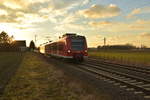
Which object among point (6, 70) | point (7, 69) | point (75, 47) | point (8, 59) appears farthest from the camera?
point (8, 59)

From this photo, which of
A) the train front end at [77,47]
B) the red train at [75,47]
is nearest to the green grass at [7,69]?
the red train at [75,47]

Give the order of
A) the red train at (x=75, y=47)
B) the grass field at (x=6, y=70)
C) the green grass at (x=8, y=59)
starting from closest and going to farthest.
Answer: the grass field at (x=6, y=70), the red train at (x=75, y=47), the green grass at (x=8, y=59)

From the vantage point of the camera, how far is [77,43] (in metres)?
26.0

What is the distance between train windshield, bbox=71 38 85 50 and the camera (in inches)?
1013

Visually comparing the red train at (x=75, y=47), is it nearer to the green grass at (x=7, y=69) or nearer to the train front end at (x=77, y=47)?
the train front end at (x=77, y=47)

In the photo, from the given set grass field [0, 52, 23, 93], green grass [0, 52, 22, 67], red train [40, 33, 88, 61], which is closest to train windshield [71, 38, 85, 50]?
red train [40, 33, 88, 61]

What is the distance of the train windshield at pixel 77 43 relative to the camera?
84.4ft

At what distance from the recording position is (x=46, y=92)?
9.52 metres

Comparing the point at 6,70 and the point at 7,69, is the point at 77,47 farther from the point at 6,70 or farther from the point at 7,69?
the point at 6,70

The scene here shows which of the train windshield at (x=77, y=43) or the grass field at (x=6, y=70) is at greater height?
the train windshield at (x=77, y=43)

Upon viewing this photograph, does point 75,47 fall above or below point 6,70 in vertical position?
above

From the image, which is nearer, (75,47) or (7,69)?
(7,69)

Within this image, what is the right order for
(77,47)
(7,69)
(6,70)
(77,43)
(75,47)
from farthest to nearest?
(77,43)
(77,47)
(75,47)
(7,69)
(6,70)

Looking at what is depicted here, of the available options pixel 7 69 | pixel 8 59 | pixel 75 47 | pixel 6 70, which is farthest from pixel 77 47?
pixel 8 59
